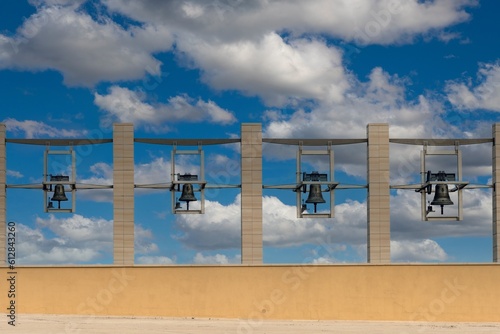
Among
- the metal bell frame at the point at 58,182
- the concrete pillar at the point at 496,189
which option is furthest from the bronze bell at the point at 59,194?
the concrete pillar at the point at 496,189

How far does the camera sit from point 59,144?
1532 inches

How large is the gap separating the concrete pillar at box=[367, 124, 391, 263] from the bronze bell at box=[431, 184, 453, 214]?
203 centimetres

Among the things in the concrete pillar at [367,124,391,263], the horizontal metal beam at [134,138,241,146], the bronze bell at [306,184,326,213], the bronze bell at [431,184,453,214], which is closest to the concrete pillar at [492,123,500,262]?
the bronze bell at [431,184,453,214]

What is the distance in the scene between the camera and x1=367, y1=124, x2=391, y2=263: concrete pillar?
3847 centimetres

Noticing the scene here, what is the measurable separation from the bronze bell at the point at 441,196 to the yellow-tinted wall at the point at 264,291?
107 inches

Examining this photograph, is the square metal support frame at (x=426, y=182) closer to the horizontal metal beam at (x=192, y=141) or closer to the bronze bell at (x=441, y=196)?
the bronze bell at (x=441, y=196)

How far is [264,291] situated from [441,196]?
830 centimetres

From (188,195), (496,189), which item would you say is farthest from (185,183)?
(496,189)

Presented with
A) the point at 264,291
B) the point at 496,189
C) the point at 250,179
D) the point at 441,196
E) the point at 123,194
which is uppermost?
the point at 250,179

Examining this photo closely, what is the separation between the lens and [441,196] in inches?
1529

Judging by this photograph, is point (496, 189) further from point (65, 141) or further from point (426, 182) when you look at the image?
point (65, 141)

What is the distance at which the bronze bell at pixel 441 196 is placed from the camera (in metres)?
38.9

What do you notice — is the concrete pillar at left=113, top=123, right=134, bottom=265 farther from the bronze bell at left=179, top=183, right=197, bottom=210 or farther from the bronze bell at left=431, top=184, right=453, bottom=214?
the bronze bell at left=431, top=184, right=453, bottom=214

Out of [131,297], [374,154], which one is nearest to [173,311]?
[131,297]
